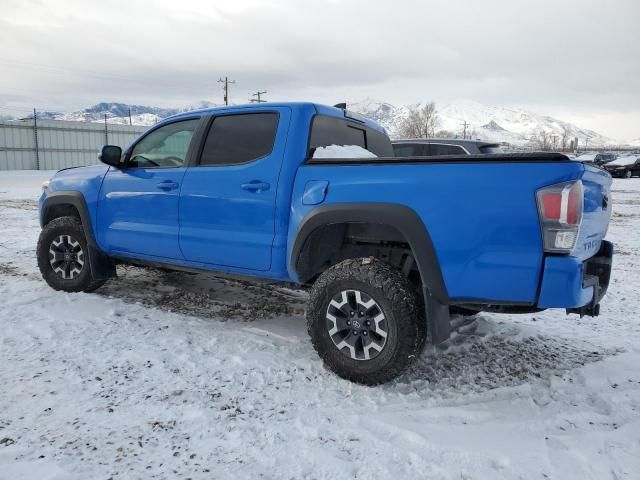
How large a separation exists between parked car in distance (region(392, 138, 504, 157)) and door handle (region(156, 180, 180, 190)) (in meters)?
5.78

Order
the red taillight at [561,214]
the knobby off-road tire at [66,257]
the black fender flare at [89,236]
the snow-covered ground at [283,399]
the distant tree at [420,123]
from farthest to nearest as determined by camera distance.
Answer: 1. the distant tree at [420,123]
2. the knobby off-road tire at [66,257]
3. the black fender flare at [89,236]
4. the red taillight at [561,214]
5. the snow-covered ground at [283,399]

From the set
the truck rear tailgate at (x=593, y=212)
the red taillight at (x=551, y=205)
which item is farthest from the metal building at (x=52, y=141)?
the red taillight at (x=551, y=205)

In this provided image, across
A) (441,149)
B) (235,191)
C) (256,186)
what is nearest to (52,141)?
(441,149)

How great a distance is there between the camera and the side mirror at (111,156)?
4359 mm

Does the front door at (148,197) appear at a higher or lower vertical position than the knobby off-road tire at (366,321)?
higher

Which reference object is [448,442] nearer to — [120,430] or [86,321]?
[120,430]

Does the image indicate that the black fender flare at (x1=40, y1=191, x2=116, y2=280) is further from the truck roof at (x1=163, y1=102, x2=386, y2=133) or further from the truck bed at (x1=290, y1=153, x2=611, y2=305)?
the truck bed at (x1=290, y1=153, x2=611, y2=305)

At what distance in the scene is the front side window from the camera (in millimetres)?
4145

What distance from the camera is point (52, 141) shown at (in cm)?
3531

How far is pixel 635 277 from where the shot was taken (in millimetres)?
5957

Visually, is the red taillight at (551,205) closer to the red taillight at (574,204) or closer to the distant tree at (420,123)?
the red taillight at (574,204)

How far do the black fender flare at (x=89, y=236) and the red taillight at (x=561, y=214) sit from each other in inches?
154

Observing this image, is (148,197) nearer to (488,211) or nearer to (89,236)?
(89,236)

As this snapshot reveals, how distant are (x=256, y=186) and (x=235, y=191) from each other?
204mm
